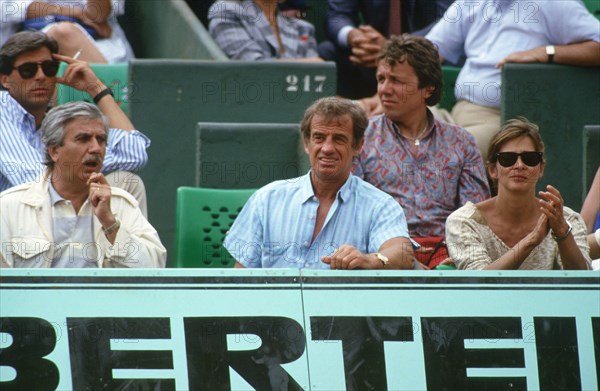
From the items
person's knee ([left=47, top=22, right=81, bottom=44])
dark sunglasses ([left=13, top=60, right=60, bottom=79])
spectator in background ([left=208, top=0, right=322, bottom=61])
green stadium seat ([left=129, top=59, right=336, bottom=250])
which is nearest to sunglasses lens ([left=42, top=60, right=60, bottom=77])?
dark sunglasses ([left=13, top=60, right=60, bottom=79])

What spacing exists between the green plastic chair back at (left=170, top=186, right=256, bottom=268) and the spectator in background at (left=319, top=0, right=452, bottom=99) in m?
2.10

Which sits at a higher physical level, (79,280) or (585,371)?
(79,280)

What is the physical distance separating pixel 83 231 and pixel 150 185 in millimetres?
1693

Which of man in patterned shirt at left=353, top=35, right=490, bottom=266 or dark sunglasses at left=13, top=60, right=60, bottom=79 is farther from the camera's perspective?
dark sunglasses at left=13, top=60, right=60, bottom=79

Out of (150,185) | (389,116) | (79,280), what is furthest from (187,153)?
(79,280)

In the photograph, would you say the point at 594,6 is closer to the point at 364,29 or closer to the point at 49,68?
the point at 364,29

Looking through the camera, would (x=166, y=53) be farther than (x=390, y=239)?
Yes

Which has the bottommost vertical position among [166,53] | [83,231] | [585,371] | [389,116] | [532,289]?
[585,371]

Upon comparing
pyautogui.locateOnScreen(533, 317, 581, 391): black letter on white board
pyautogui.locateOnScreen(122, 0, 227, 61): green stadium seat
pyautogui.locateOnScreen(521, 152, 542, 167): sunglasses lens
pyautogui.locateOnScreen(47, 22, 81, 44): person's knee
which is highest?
pyautogui.locateOnScreen(122, 0, 227, 61): green stadium seat

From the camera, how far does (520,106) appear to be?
23.0 feet

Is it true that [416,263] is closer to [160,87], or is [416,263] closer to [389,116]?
[389,116]

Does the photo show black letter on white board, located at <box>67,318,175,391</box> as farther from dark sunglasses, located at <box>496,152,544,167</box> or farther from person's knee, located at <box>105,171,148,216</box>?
dark sunglasses, located at <box>496,152,544,167</box>

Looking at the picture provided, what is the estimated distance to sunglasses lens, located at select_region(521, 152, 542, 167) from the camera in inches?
209

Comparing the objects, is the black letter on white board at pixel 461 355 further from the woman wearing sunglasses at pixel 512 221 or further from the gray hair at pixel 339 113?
the gray hair at pixel 339 113
